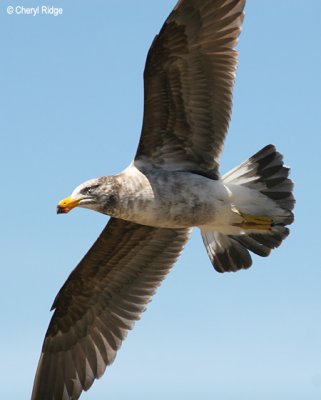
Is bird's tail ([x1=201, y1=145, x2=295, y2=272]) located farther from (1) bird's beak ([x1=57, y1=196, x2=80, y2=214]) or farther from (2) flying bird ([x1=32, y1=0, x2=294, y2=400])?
(1) bird's beak ([x1=57, y1=196, x2=80, y2=214])

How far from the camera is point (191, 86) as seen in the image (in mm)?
9828

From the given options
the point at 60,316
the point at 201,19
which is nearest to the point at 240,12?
the point at 201,19

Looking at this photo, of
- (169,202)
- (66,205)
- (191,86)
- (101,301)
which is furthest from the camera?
(101,301)

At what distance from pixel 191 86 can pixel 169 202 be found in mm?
1249

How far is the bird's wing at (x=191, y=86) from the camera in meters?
9.56

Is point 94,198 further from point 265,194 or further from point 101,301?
point 101,301

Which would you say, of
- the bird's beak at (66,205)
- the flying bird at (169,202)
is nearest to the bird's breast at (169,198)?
the flying bird at (169,202)

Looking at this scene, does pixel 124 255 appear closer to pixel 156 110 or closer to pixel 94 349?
pixel 94 349

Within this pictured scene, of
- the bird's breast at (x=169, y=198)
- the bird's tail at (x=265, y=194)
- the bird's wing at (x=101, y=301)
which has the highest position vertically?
the bird's tail at (x=265, y=194)

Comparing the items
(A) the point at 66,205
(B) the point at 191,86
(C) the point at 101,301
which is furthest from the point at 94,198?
(C) the point at 101,301

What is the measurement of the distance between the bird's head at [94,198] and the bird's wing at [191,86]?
656 millimetres

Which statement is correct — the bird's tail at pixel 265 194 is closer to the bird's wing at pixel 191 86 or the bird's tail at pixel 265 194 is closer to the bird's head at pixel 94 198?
the bird's wing at pixel 191 86

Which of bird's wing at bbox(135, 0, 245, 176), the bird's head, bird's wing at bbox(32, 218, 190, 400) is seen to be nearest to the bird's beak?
the bird's head

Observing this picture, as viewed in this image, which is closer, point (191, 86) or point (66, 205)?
point (66, 205)
